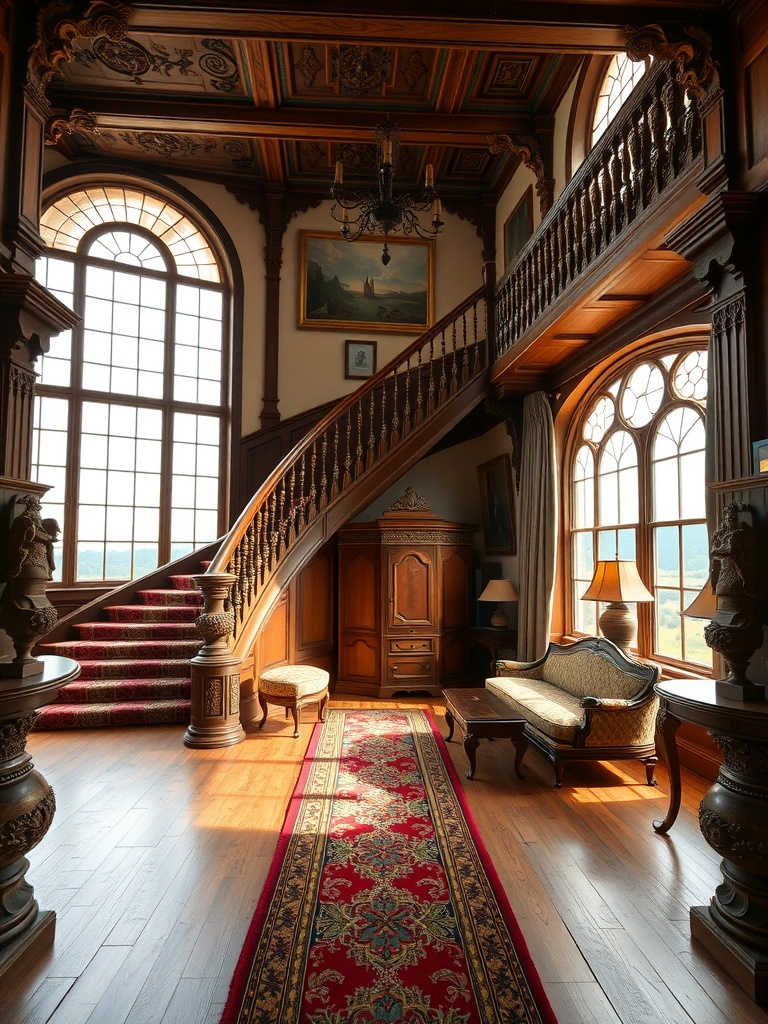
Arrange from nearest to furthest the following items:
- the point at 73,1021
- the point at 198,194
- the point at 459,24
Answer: the point at 73,1021
the point at 459,24
the point at 198,194

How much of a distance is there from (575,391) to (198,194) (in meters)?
5.80

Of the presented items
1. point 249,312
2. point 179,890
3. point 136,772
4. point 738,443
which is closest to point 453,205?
point 249,312

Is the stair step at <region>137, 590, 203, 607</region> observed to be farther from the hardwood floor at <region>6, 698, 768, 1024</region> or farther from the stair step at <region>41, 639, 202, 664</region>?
the hardwood floor at <region>6, 698, 768, 1024</region>

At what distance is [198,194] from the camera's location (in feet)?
28.2

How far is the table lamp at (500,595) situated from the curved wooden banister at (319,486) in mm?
1619

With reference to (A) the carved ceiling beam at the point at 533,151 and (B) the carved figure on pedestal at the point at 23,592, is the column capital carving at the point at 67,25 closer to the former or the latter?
(B) the carved figure on pedestal at the point at 23,592

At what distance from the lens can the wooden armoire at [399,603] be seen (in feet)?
24.2

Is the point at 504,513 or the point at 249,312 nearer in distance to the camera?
the point at 504,513

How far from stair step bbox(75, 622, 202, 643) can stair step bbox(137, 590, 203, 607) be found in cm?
53

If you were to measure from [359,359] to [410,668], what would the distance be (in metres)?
4.27

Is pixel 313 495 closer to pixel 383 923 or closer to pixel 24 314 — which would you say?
pixel 24 314

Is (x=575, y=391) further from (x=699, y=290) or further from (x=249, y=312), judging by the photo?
(x=249, y=312)

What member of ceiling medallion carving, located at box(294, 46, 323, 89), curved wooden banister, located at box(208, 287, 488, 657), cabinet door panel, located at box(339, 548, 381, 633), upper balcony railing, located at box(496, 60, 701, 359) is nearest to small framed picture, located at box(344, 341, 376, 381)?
curved wooden banister, located at box(208, 287, 488, 657)

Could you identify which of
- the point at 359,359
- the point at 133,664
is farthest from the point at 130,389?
the point at 133,664
